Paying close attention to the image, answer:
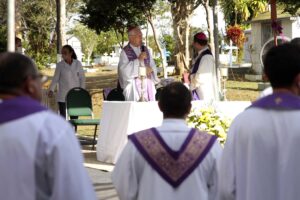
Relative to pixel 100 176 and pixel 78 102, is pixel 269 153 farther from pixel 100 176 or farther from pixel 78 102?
pixel 78 102

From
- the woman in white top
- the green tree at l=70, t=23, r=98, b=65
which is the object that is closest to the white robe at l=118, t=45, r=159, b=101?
the woman in white top

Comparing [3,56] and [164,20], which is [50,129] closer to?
[3,56]

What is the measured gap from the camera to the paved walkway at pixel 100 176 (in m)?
9.02

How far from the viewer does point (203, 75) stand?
11555mm

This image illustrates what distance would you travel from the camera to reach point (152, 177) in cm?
437

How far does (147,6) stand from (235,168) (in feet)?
67.2

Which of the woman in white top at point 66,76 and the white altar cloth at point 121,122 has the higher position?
the woman in white top at point 66,76

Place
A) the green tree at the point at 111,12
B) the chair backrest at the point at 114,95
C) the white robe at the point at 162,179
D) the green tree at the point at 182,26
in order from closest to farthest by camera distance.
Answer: the white robe at the point at 162,179 < the chair backrest at the point at 114,95 < the green tree at the point at 111,12 < the green tree at the point at 182,26

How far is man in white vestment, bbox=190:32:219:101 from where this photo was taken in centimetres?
1135

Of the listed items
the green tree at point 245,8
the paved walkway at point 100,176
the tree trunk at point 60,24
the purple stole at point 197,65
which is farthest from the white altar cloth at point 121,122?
the green tree at point 245,8

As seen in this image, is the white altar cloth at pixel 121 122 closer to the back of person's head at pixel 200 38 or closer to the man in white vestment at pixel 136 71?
the man in white vestment at pixel 136 71

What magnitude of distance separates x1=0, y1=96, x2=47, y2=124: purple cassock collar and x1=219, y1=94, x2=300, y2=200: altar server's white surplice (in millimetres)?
1248

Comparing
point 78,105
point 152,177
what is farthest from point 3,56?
point 78,105

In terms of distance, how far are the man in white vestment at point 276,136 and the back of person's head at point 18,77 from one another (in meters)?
1.25
